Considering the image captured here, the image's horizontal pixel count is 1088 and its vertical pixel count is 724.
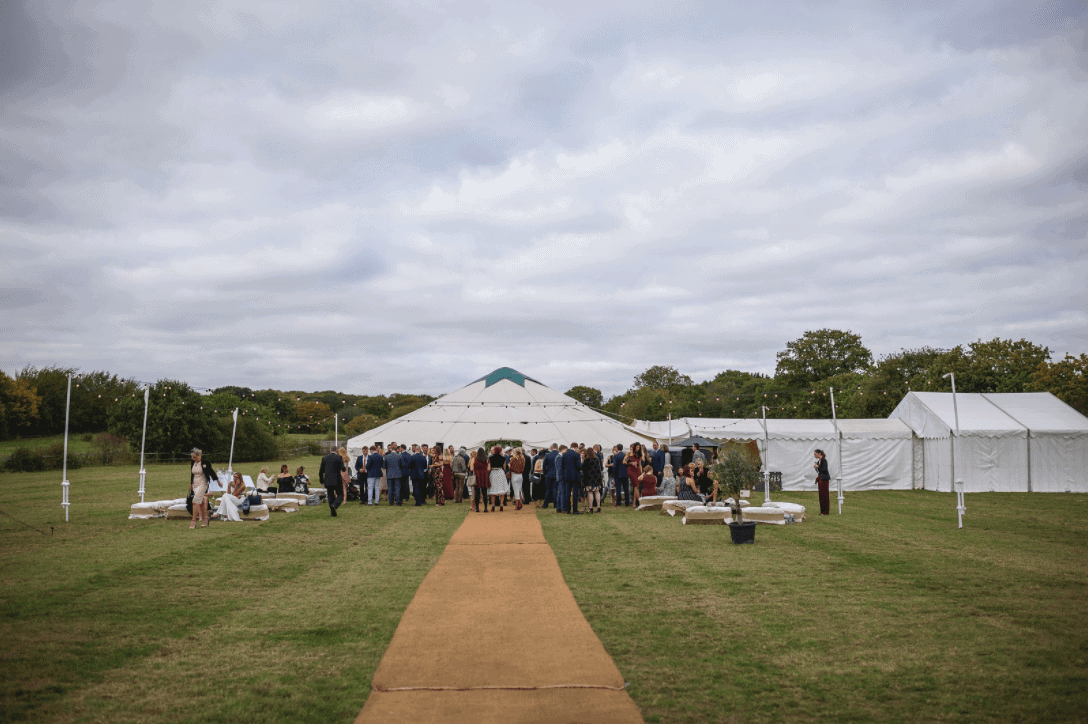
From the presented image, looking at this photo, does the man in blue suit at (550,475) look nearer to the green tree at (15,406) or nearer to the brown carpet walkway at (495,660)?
the brown carpet walkway at (495,660)

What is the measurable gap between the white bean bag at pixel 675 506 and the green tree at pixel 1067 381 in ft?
69.3

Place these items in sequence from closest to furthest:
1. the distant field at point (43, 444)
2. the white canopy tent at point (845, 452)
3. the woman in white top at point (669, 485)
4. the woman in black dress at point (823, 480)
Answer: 1. the woman in black dress at point (823, 480)
2. the woman in white top at point (669, 485)
3. the white canopy tent at point (845, 452)
4. the distant field at point (43, 444)

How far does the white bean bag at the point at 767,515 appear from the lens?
440 inches

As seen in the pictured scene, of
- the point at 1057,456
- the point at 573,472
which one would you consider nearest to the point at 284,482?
the point at 573,472

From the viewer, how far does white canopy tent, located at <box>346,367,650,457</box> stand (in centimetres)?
2011

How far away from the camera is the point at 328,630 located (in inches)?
195

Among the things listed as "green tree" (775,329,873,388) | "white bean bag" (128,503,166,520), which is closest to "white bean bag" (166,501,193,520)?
"white bean bag" (128,503,166,520)

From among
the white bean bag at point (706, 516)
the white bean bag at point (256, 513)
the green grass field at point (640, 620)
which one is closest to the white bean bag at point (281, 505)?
the white bean bag at point (256, 513)

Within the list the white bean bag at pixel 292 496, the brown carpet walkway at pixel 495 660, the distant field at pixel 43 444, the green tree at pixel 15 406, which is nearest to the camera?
the brown carpet walkway at pixel 495 660

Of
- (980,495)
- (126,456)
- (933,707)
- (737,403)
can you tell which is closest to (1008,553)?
(933,707)

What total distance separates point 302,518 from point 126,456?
1014 inches

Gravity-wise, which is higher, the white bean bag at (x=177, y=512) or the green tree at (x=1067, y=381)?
the green tree at (x=1067, y=381)

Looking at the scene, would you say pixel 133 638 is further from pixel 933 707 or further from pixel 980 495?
pixel 980 495

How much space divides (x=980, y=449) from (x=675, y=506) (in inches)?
406
